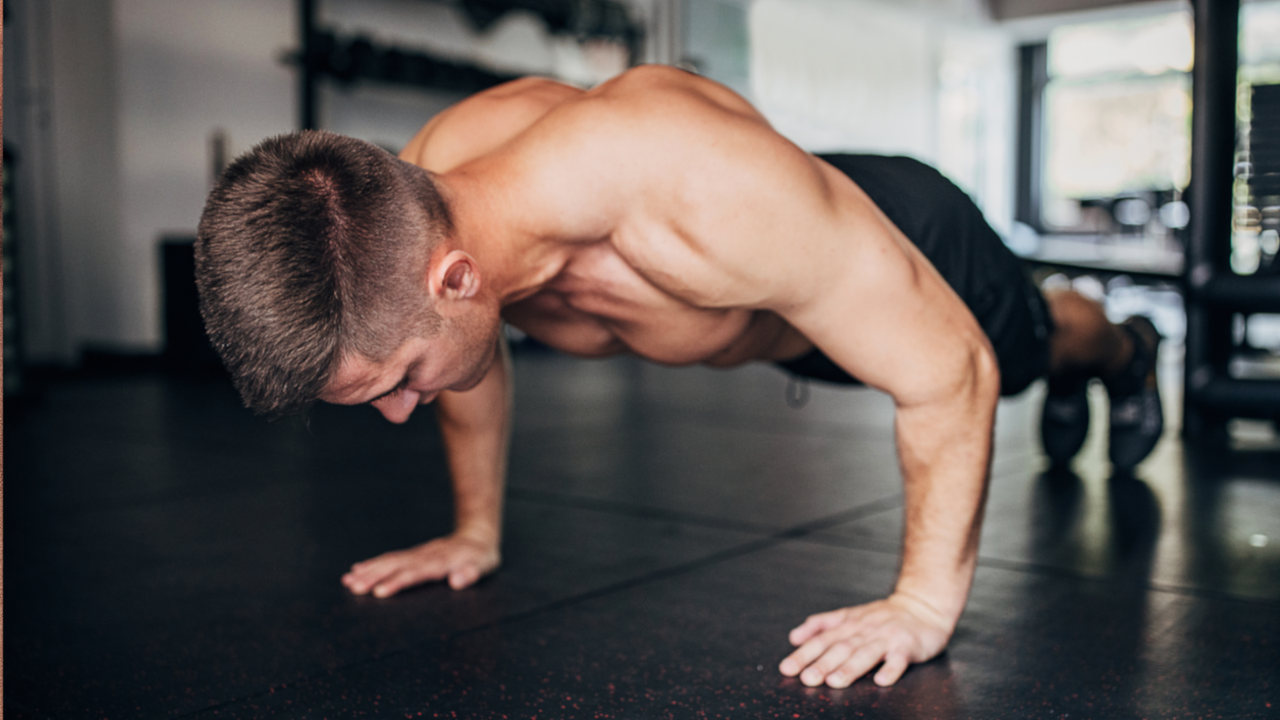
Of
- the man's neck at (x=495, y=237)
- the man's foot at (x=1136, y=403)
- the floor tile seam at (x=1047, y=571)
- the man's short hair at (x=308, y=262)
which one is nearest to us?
the man's short hair at (x=308, y=262)

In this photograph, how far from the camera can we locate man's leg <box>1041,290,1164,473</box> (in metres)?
1.80

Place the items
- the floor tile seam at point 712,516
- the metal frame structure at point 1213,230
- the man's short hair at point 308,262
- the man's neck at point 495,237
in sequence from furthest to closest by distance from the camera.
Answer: the metal frame structure at point 1213,230, the floor tile seam at point 712,516, the man's neck at point 495,237, the man's short hair at point 308,262

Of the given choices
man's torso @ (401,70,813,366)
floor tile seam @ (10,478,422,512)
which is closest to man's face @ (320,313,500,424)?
man's torso @ (401,70,813,366)

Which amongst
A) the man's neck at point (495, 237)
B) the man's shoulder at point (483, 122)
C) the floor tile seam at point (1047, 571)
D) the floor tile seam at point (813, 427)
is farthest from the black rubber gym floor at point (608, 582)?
the man's shoulder at point (483, 122)

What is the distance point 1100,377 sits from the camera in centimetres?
196

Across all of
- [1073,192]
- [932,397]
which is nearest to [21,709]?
[932,397]

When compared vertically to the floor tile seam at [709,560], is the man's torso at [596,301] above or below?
above

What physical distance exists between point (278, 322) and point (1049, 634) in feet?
2.78

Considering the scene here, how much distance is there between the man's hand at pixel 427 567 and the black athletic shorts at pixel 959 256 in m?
0.49

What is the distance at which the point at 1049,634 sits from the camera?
1130mm

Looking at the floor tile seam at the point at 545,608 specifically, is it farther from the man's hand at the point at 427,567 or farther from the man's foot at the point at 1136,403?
the man's foot at the point at 1136,403

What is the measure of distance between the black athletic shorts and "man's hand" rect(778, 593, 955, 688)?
1.22 ft

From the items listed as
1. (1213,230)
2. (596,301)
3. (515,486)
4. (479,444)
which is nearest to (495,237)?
(596,301)

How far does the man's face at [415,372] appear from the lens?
883 mm
